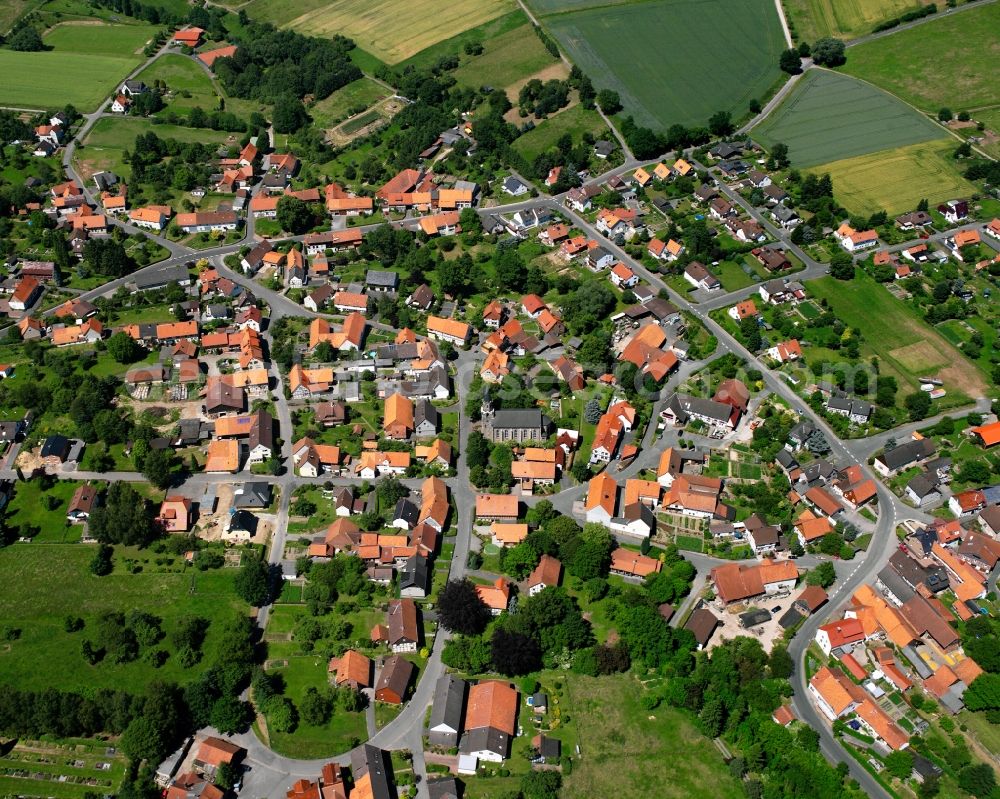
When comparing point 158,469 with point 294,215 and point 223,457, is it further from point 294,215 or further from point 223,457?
point 294,215

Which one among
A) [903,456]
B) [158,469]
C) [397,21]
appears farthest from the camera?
[397,21]

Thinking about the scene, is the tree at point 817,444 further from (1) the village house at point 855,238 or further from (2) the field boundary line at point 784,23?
(2) the field boundary line at point 784,23

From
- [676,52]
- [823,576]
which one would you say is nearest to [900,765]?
[823,576]

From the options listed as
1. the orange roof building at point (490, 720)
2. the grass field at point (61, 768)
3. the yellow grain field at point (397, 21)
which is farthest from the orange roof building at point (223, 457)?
the yellow grain field at point (397, 21)

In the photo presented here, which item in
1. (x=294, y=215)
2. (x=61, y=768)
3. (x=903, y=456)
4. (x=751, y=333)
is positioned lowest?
(x=903, y=456)

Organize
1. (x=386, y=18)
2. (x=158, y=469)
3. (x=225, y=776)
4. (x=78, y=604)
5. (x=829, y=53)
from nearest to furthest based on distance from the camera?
(x=225, y=776) < (x=78, y=604) < (x=158, y=469) < (x=829, y=53) < (x=386, y=18)

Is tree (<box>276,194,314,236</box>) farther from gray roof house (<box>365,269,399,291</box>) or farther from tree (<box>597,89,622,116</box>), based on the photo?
tree (<box>597,89,622,116</box>)

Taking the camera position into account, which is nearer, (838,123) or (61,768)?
(61,768)

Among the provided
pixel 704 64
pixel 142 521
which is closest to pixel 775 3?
pixel 704 64
